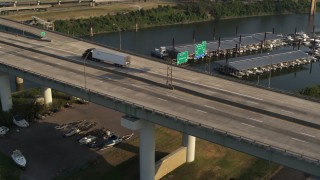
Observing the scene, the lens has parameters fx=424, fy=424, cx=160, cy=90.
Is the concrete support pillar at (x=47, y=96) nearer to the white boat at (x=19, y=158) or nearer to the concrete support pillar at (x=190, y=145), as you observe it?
the white boat at (x=19, y=158)

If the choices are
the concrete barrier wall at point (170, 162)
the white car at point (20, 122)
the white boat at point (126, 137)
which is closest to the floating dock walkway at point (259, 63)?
the white boat at point (126, 137)

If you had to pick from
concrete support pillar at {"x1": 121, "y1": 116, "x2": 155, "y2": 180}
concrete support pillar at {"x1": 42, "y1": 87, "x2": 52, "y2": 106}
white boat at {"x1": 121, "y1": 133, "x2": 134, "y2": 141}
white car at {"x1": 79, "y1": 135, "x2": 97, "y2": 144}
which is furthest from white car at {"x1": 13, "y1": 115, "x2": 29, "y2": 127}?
concrete support pillar at {"x1": 121, "y1": 116, "x2": 155, "y2": 180}

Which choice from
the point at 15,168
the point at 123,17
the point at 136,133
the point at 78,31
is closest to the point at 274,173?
the point at 136,133

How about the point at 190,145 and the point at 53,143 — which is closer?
the point at 190,145

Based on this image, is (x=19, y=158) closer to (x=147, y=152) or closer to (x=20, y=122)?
(x=20, y=122)

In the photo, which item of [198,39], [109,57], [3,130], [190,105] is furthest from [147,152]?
[198,39]

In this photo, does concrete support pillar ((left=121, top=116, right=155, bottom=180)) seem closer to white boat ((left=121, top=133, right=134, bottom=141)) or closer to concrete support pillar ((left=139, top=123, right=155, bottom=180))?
concrete support pillar ((left=139, top=123, right=155, bottom=180))
